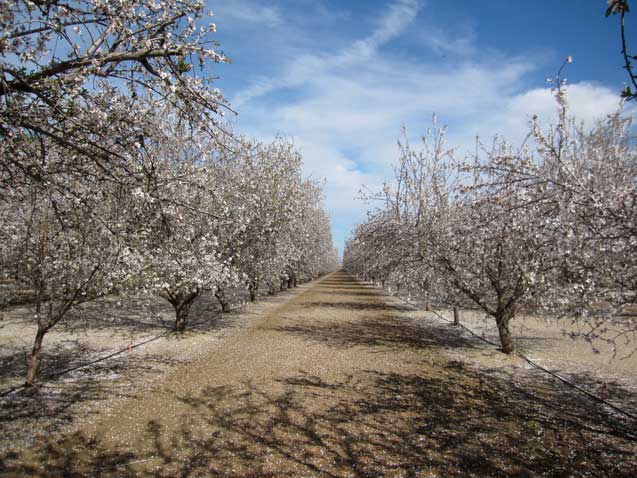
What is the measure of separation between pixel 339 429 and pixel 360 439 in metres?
0.47

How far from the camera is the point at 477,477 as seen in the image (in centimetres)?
516

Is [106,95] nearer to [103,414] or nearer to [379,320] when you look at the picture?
[103,414]

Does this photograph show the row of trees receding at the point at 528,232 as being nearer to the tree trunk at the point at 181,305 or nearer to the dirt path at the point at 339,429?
the dirt path at the point at 339,429

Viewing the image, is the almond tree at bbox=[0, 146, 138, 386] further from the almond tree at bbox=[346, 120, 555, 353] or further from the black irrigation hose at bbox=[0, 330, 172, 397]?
the almond tree at bbox=[346, 120, 555, 353]

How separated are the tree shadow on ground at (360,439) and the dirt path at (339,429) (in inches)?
0.9

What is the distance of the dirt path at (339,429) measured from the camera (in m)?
5.40

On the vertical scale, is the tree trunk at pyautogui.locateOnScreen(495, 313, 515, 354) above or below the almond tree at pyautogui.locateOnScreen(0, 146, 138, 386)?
below

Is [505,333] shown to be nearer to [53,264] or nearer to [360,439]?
[360,439]

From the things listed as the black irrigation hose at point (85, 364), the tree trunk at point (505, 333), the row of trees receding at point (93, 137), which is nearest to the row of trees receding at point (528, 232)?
the tree trunk at point (505, 333)

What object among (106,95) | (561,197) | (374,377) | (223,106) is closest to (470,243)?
(374,377)

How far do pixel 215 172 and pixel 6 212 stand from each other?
915 centimetres

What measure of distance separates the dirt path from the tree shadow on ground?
0.02 metres

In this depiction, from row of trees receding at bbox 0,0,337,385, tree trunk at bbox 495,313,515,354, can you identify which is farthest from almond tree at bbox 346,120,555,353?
row of trees receding at bbox 0,0,337,385

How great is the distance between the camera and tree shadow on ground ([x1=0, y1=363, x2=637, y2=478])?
535 cm
